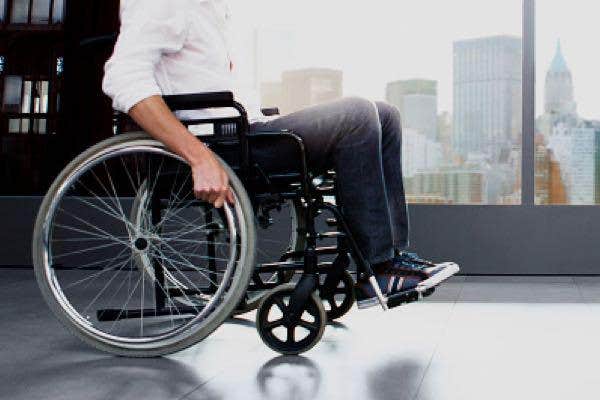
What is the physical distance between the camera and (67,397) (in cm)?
124

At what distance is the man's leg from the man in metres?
0.07

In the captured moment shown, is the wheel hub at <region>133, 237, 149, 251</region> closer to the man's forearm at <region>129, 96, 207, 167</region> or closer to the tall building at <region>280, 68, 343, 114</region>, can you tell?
the man's forearm at <region>129, 96, 207, 167</region>

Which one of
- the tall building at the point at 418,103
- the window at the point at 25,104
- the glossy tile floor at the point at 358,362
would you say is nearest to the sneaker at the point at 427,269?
the glossy tile floor at the point at 358,362

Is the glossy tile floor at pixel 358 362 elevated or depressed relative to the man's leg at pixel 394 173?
depressed

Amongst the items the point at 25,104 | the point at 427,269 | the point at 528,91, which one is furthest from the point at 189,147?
the point at 25,104

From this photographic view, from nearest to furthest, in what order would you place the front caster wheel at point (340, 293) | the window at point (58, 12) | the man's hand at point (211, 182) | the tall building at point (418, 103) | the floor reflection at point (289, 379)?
the floor reflection at point (289, 379)
the man's hand at point (211, 182)
the front caster wheel at point (340, 293)
the tall building at point (418, 103)
the window at point (58, 12)

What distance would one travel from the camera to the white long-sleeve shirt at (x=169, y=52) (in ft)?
4.76

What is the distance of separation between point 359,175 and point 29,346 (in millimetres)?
816

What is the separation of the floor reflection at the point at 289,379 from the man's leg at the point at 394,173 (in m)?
0.36

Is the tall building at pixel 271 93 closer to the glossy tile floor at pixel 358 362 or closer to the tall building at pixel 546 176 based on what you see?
the tall building at pixel 546 176

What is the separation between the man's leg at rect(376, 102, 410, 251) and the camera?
1.65 metres

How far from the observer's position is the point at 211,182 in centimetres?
139

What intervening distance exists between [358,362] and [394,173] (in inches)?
17.0

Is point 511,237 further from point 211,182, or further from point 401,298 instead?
point 211,182
